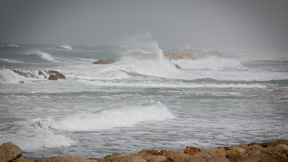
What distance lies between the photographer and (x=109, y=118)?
9883 mm

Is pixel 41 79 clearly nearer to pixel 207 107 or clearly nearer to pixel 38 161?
pixel 207 107

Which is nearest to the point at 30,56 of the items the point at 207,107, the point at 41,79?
the point at 41,79

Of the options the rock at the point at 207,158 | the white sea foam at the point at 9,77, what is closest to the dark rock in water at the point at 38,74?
the white sea foam at the point at 9,77

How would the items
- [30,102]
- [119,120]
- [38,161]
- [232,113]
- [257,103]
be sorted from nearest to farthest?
[38,161] < [119,120] < [232,113] < [30,102] < [257,103]

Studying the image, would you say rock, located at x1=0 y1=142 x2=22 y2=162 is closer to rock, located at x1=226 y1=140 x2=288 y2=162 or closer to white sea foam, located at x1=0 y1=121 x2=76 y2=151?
white sea foam, located at x1=0 y1=121 x2=76 y2=151

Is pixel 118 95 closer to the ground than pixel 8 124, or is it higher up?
higher up

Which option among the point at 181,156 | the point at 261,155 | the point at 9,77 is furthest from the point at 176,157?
the point at 9,77

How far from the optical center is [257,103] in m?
14.1

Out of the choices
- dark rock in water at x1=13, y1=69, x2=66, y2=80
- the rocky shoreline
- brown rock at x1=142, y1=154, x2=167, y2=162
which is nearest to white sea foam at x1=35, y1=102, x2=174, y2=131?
the rocky shoreline

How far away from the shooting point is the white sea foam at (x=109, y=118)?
8661 mm

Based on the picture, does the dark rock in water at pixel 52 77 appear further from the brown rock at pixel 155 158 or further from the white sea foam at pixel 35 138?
the brown rock at pixel 155 158

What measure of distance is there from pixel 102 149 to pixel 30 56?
131 feet

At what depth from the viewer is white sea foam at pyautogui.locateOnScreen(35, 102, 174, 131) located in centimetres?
866

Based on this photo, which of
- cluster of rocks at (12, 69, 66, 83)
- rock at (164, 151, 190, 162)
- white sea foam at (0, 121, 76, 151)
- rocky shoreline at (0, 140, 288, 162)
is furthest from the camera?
cluster of rocks at (12, 69, 66, 83)
